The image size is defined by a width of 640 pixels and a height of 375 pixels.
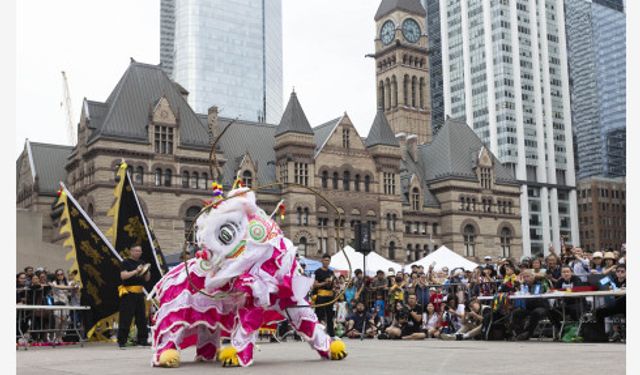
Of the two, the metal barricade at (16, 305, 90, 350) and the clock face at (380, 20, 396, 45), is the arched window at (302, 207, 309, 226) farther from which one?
the clock face at (380, 20, 396, 45)

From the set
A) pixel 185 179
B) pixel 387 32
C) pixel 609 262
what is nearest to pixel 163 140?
pixel 185 179

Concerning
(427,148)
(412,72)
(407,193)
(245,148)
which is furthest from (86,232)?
(412,72)

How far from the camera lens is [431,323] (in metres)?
18.8

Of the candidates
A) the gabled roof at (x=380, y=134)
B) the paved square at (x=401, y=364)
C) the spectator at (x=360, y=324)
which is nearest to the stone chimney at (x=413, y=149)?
the gabled roof at (x=380, y=134)

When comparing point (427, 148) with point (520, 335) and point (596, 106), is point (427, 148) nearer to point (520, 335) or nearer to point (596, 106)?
point (520, 335)

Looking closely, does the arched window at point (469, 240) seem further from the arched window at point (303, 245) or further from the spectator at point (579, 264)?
the spectator at point (579, 264)

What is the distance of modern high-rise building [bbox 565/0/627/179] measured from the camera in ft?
444

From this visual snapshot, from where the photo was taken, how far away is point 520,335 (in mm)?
15336

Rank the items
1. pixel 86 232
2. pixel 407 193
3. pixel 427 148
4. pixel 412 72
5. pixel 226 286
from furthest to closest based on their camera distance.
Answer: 1. pixel 412 72
2. pixel 427 148
3. pixel 407 193
4. pixel 86 232
5. pixel 226 286

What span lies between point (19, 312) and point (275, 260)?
965 cm

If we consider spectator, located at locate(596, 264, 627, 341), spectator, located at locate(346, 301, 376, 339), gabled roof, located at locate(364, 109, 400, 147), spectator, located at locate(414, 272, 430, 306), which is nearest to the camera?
spectator, located at locate(596, 264, 627, 341)

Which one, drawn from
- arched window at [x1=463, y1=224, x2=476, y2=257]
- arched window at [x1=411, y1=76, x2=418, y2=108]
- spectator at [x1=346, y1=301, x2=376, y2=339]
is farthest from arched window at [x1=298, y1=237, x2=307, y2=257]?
arched window at [x1=411, y1=76, x2=418, y2=108]

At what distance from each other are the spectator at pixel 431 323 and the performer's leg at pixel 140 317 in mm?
6916

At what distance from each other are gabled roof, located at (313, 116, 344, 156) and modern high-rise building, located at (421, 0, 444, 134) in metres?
71.1
